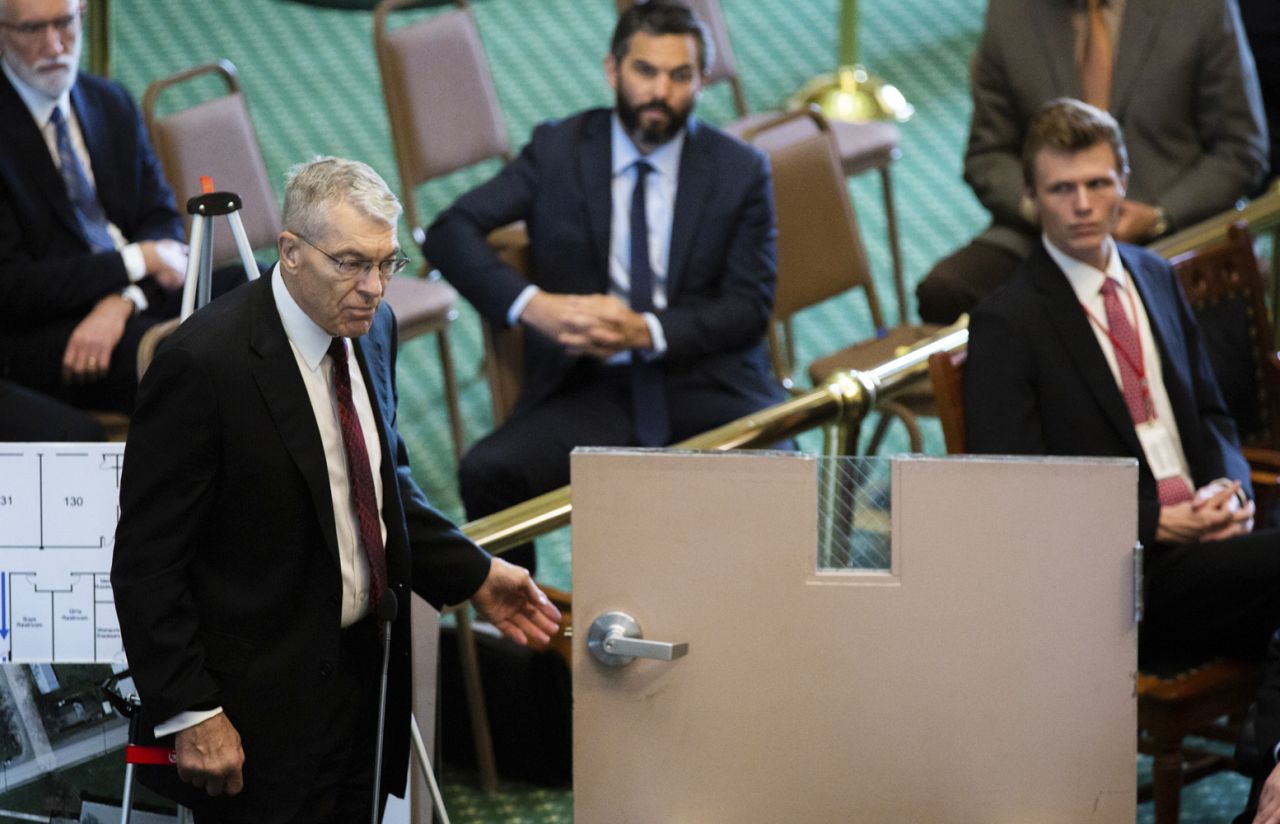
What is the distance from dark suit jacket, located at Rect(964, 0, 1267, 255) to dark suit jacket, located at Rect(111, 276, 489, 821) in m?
2.63

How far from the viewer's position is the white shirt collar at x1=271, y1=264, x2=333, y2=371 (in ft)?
8.46

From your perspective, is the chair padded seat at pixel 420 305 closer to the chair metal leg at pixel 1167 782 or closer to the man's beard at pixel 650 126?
the man's beard at pixel 650 126

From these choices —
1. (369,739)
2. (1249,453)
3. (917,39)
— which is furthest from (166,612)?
(917,39)


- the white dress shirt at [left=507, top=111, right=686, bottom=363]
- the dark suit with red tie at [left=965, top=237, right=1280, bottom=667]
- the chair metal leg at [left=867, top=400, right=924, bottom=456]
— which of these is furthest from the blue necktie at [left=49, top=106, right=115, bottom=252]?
the dark suit with red tie at [left=965, top=237, right=1280, bottom=667]

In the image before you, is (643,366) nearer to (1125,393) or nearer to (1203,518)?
(1125,393)

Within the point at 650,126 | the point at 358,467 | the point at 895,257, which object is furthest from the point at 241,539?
the point at 895,257

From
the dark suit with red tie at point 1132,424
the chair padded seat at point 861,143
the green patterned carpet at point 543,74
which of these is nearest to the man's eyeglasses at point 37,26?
the green patterned carpet at point 543,74

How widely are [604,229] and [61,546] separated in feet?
6.13

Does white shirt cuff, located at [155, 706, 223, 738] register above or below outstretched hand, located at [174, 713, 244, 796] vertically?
above

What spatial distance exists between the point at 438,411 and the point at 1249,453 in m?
2.55

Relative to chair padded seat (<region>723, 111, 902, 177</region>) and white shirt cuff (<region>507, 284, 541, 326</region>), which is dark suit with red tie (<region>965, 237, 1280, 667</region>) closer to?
white shirt cuff (<region>507, 284, 541, 326</region>)

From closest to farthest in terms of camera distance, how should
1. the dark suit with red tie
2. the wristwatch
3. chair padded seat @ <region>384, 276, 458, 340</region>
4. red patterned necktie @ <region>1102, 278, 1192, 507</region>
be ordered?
1. the dark suit with red tie
2. red patterned necktie @ <region>1102, 278, 1192, 507</region>
3. the wristwatch
4. chair padded seat @ <region>384, 276, 458, 340</region>

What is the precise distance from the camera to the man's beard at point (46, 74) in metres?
4.32

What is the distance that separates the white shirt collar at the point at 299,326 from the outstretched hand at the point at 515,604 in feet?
1.58
